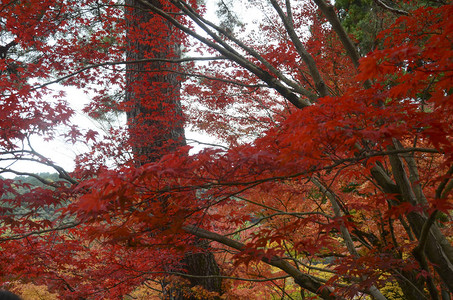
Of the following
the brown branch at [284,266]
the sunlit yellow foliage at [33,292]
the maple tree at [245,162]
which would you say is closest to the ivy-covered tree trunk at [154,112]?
the maple tree at [245,162]

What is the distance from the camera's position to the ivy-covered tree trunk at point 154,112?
5977mm

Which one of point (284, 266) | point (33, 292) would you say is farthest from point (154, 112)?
point (33, 292)

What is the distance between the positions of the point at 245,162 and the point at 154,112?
14.5 feet

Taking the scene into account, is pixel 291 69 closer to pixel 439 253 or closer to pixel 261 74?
pixel 261 74

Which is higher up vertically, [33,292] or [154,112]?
[154,112]

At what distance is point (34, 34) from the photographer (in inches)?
210

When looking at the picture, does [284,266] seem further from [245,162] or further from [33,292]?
[33,292]

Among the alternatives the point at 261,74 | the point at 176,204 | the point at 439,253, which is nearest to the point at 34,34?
the point at 261,74

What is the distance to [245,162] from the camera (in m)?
2.04

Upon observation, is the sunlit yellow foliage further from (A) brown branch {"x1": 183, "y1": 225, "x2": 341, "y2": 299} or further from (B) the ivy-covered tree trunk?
(A) brown branch {"x1": 183, "y1": 225, "x2": 341, "y2": 299}

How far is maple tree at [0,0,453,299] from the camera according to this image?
6.78ft

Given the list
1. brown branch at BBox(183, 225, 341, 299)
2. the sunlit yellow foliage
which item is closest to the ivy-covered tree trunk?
brown branch at BBox(183, 225, 341, 299)

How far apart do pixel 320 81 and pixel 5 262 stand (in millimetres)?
5254

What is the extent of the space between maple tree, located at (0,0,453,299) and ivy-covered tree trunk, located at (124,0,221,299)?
0.06 m
